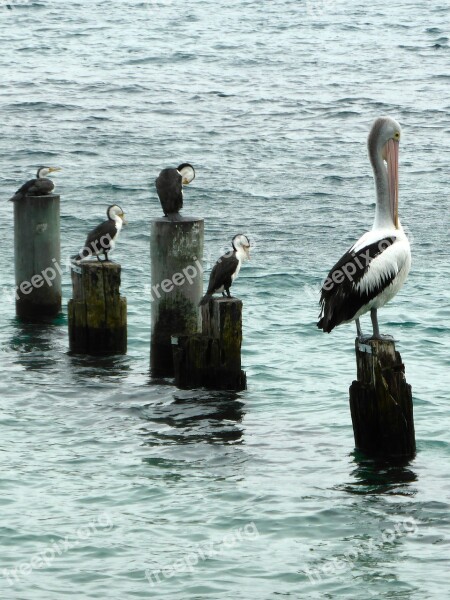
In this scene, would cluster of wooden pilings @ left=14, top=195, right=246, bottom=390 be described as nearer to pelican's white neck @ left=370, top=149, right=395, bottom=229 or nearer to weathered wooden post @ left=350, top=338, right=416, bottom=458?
pelican's white neck @ left=370, top=149, right=395, bottom=229

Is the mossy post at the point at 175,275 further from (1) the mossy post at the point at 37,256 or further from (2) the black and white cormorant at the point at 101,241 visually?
(1) the mossy post at the point at 37,256

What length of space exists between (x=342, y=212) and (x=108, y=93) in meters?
11.3

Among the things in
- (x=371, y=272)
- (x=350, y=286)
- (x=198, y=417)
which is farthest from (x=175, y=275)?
(x=371, y=272)

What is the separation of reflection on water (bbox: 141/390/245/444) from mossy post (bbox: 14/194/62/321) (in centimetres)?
277

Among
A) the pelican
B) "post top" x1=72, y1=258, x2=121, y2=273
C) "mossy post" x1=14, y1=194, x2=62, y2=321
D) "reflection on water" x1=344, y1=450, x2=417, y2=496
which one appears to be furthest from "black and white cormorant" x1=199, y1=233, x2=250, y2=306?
"mossy post" x1=14, y1=194, x2=62, y2=321

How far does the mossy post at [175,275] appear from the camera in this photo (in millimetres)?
11273

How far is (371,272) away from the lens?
9594mm

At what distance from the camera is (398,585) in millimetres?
7988

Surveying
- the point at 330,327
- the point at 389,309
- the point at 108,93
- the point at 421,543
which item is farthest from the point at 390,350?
the point at 108,93

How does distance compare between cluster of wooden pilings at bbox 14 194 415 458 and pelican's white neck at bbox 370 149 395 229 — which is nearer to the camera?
cluster of wooden pilings at bbox 14 194 415 458

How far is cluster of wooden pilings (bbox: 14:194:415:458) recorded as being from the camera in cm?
938

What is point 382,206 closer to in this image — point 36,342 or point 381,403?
point 381,403

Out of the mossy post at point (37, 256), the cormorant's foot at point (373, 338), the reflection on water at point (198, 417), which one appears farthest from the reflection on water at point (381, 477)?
the mossy post at point (37, 256)

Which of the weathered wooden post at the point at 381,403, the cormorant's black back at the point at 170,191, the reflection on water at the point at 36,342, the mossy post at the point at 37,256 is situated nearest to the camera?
the weathered wooden post at the point at 381,403
